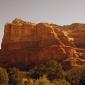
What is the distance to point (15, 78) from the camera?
234 ft

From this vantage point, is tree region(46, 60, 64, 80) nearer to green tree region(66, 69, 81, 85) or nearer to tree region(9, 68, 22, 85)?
green tree region(66, 69, 81, 85)

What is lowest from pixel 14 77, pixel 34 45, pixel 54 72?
pixel 14 77

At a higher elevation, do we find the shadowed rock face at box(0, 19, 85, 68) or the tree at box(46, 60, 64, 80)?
the shadowed rock face at box(0, 19, 85, 68)

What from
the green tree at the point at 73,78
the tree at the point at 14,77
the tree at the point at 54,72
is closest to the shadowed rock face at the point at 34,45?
the tree at the point at 54,72

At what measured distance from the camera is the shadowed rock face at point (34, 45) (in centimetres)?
9075

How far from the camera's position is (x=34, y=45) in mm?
99312

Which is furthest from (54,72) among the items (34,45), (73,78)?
(34,45)

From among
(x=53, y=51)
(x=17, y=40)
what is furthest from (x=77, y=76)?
(x=17, y=40)

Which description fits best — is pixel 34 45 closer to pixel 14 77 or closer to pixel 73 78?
pixel 14 77

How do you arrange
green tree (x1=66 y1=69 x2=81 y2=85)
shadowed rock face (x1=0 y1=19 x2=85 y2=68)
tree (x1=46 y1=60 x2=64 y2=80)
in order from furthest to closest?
shadowed rock face (x1=0 y1=19 x2=85 y2=68), tree (x1=46 y1=60 x2=64 y2=80), green tree (x1=66 y1=69 x2=81 y2=85)

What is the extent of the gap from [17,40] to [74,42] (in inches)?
646

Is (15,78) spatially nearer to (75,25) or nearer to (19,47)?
(19,47)

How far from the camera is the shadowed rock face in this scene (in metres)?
90.8

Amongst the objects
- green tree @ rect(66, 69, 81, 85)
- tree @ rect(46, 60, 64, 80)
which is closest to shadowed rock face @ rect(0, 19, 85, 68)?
tree @ rect(46, 60, 64, 80)
